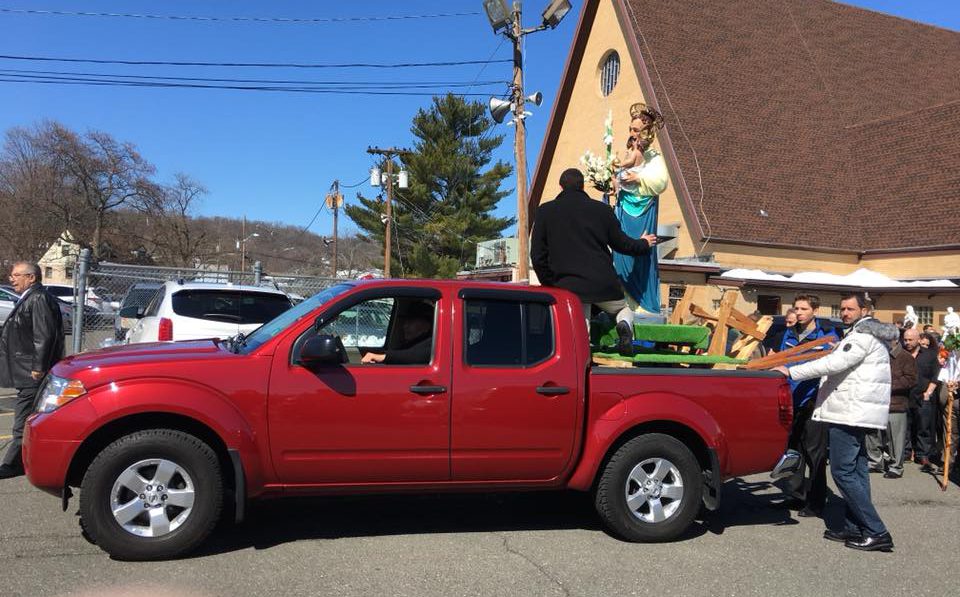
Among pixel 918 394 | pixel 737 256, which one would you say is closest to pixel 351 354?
pixel 918 394

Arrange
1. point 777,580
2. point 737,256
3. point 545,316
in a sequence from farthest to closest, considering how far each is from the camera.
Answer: point 737,256 < point 545,316 < point 777,580

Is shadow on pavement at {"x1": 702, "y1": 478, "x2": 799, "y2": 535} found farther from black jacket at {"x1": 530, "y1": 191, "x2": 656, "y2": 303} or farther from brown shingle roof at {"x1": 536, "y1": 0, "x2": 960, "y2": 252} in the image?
brown shingle roof at {"x1": 536, "y1": 0, "x2": 960, "y2": 252}

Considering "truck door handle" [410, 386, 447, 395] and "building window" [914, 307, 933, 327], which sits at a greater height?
"building window" [914, 307, 933, 327]

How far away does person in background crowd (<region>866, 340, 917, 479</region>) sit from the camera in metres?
8.18

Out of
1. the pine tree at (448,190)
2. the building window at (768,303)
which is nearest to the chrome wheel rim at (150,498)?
the building window at (768,303)

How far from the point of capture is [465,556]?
4641mm

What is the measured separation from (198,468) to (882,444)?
756 centimetres

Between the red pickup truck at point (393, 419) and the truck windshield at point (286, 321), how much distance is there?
0.03 meters

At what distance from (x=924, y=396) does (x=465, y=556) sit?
6886 millimetres

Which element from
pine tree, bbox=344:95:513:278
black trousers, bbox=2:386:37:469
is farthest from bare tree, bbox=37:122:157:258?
black trousers, bbox=2:386:37:469

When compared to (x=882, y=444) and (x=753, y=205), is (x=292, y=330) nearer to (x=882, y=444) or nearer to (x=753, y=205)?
(x=882, y=444)

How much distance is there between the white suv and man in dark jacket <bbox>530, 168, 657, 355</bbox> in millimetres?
3899

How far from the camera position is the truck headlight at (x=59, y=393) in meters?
4.21

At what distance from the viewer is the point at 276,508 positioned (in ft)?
18.3
